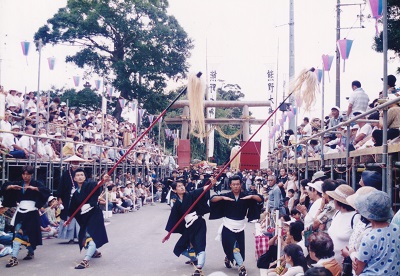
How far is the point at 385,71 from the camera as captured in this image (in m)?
6.02

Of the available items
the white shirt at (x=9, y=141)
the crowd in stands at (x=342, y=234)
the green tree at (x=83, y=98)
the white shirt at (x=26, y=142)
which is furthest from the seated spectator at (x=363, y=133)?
the green tree at (x=83, y=98)

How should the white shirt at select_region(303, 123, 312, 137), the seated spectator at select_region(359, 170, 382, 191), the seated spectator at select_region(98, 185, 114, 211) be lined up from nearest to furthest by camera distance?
the seated spectator at select_region(359, 170, 382, 191), the white shirt at select_region(303, 123, 312, 137), the seated spectator at select_region(98, 185, 114, 211)

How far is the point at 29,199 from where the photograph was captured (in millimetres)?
8641

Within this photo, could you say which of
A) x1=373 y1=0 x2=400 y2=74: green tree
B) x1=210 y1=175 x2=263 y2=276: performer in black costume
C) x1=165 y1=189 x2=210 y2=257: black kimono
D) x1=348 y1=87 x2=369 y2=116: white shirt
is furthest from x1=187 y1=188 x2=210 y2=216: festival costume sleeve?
x1=373 y1=0 x2=400 y2=74: green tree

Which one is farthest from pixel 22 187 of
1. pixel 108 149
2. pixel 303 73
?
pixel 108 149

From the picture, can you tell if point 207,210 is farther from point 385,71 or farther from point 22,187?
point 385,71

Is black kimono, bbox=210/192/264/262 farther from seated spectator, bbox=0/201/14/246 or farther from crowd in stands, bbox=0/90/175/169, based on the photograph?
crowd in stands, bbox=0/90/175/169

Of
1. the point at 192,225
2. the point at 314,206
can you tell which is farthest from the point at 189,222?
the point at 314,206

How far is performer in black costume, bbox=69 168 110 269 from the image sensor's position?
8.49 meters

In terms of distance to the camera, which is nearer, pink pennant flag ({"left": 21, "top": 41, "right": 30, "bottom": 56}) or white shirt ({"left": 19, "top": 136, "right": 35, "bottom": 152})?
white shirt ({"left": 19, "top": 136, "right": 35, "bottom": 152})

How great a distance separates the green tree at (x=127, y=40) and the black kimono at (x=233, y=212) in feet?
71.8

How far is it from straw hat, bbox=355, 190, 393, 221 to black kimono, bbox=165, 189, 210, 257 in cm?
465

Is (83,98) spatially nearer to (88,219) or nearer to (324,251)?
(88,219)

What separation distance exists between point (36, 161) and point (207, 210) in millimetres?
5559
